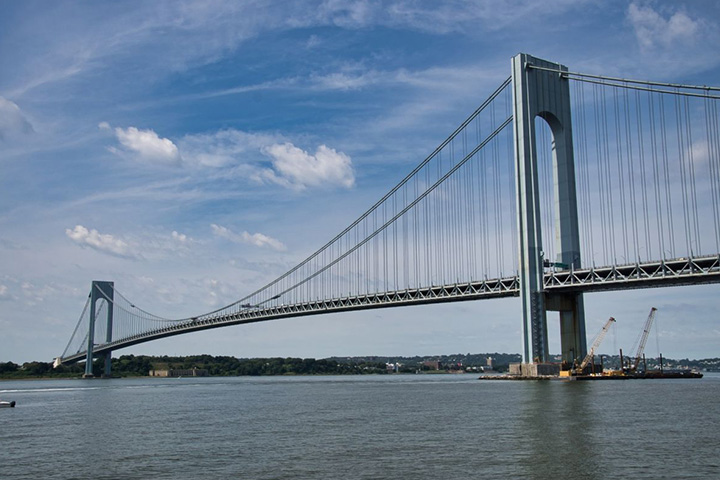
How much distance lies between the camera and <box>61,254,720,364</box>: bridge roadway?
4981 centimetres

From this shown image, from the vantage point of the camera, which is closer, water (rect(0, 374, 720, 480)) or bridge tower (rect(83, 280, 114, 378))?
water (rect(0, 374, 720, 480))

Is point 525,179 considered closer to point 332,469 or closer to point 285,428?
point 285,428

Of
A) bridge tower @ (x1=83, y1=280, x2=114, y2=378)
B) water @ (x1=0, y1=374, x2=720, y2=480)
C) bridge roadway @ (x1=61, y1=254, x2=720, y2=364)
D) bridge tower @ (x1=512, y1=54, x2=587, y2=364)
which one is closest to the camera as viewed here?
water @ (x1=0, y1=374, x2=720, y2=480)

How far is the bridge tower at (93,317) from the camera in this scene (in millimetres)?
112688

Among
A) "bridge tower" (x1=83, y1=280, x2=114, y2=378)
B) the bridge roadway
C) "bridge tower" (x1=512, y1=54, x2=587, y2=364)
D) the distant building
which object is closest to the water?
the bridge roadway

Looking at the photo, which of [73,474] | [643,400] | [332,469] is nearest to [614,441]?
[332,469]

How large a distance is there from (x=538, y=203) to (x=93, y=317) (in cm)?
8221

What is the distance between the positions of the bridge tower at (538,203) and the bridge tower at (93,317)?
2944 inches

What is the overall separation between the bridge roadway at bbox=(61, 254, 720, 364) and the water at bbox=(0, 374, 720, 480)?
14708 millimetres

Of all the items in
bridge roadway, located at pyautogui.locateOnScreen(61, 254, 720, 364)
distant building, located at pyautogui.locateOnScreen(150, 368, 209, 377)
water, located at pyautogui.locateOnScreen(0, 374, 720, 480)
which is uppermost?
bridge roadway, located at pyautogui.locateOnScreen(61, 254, 720, 364)

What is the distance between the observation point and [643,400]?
1523 inches

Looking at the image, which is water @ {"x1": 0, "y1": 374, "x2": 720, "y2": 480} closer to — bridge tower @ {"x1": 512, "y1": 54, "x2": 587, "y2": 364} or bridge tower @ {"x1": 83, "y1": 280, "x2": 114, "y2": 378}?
bridge tower @ {"x1": 512, "y1": 54, "x2": 587, "y2": 364}

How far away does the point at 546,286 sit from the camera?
56625 mm

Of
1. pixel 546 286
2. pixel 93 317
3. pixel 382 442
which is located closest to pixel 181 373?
pixel 93 317
